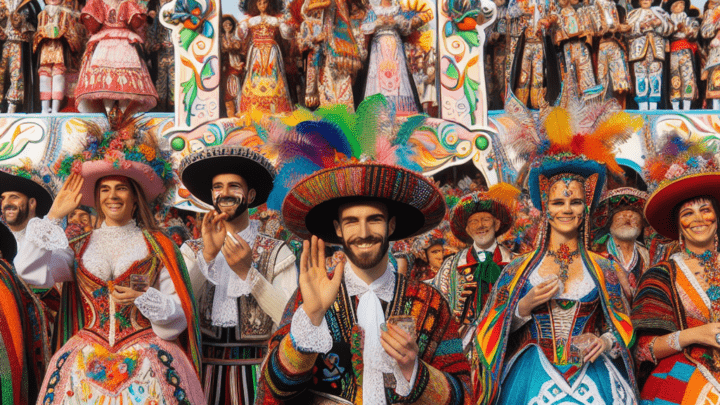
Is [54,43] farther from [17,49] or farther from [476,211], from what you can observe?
[476,211]

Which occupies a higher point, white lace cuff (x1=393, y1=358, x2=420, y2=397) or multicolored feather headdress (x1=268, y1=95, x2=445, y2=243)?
multicolored feather headdress (x1=268, y1=95, x2=445, y2=243)

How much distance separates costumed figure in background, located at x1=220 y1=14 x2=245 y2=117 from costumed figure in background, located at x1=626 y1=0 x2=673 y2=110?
413 cm

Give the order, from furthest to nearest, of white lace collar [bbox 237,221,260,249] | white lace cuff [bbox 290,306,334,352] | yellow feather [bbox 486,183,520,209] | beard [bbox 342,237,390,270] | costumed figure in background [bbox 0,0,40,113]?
costumed figure in background [bbox 0,0,40,113] → yellow feather [bbox 486,183,520,209] → white lace collar [bbox 237,221,260,249] → beard [bbox 342,237,390,270] → white lace cuff [bbox 290,306,334,352]

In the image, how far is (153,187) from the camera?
17.8 ft

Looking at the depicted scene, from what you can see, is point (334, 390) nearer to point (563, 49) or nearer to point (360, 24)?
point (360, 24)

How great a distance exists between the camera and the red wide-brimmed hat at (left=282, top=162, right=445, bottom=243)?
4438mm

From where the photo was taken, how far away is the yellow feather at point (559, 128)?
546 cm

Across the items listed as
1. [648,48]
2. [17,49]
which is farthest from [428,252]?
[17,49]

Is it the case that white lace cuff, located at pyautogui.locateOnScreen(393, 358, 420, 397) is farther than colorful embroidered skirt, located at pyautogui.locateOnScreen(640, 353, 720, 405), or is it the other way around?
colorful embroidered skirt, located at pyautogui.locateOnScreen(640, 353, 720, 405)

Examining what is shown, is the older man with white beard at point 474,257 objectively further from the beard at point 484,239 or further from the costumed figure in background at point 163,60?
the costumed figure in background at point 163,60

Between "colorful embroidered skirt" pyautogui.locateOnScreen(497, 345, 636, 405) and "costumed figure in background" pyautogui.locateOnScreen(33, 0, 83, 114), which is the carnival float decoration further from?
"colorful embroidered skirt" pyautogui.locateOnScreen(497, 345, 636, 405)

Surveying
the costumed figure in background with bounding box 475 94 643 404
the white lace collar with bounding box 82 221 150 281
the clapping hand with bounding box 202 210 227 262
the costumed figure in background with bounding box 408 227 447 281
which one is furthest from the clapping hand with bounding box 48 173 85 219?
the costumed figure in background with bounding box 408 227 447 281

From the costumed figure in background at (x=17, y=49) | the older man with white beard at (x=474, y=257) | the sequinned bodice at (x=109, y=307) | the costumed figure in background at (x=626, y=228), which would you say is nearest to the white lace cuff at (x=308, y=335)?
Answer: the sequinned bodice at (x=109, y=307)

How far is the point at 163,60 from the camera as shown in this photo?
10.9 m
